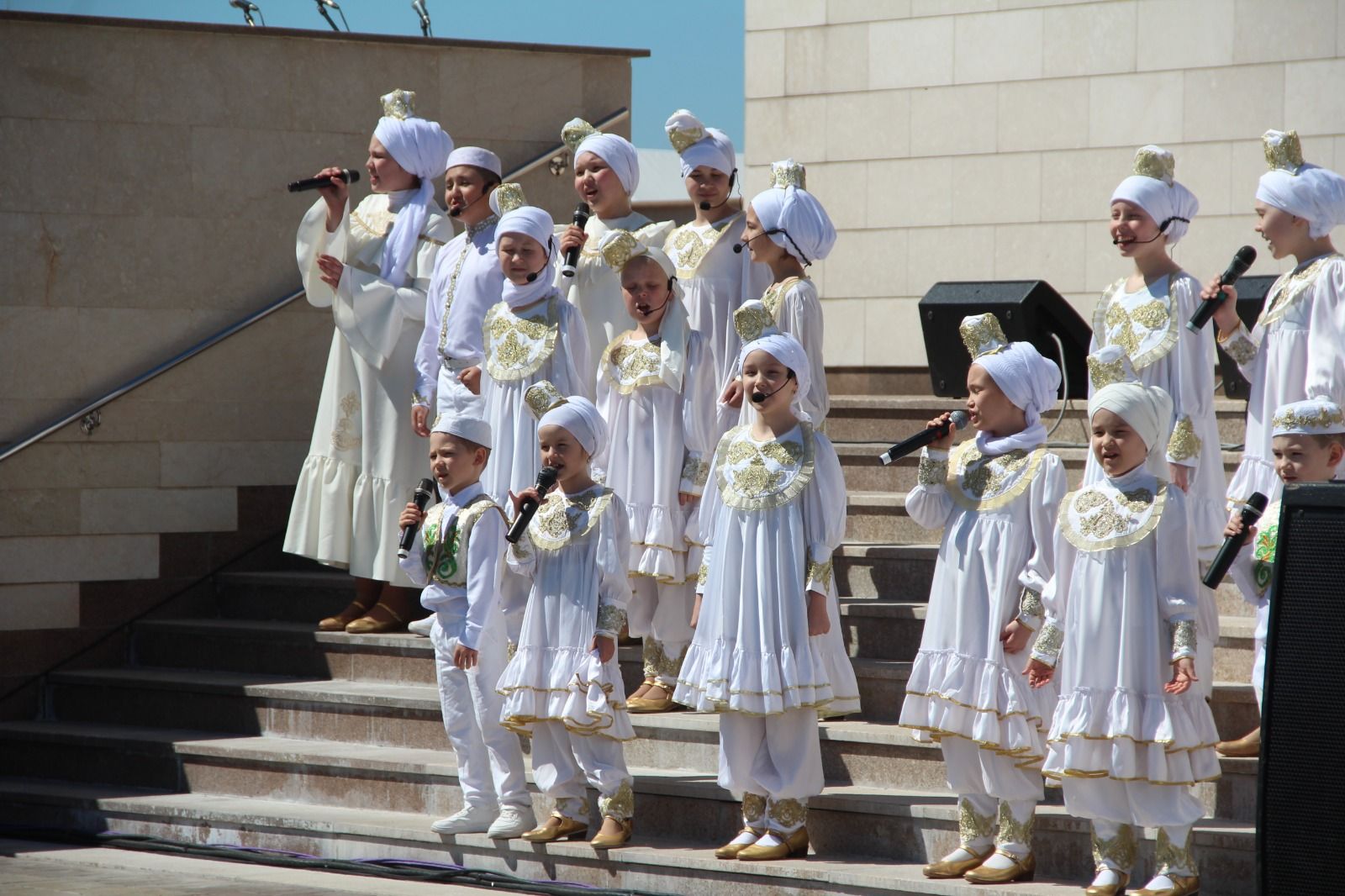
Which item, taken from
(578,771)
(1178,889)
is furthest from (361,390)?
(1178,889)

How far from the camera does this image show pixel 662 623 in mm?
7512

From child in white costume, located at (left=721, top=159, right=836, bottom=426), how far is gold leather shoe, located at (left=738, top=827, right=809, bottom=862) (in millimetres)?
1460

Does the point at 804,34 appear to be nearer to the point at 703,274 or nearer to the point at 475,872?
the point at 703,274

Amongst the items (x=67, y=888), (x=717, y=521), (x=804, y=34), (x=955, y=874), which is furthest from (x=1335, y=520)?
(x=804, y=34)

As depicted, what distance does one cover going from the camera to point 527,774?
7.41 meters

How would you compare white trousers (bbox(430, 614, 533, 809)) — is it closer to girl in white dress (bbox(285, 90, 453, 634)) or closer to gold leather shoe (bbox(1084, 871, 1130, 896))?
girl in white dress (bbox(285, 90, 453, 634))

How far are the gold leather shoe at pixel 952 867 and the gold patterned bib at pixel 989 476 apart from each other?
1095 millimetres

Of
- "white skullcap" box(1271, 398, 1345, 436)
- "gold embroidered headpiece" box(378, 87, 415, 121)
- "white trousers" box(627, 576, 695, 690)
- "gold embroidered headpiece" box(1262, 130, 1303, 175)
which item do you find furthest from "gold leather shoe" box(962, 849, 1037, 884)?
"gold embroidered headpiece" box(378, 87, 415, 121)

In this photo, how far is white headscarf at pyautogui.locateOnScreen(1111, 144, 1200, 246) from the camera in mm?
6809

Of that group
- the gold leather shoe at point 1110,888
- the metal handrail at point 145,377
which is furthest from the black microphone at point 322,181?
the gold leather shoe at point 1110,888

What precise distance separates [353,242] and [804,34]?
364 cm

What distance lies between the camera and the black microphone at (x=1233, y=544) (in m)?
5.25

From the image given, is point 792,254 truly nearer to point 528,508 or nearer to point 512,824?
point 528,508

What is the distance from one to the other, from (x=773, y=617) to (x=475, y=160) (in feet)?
9.68
